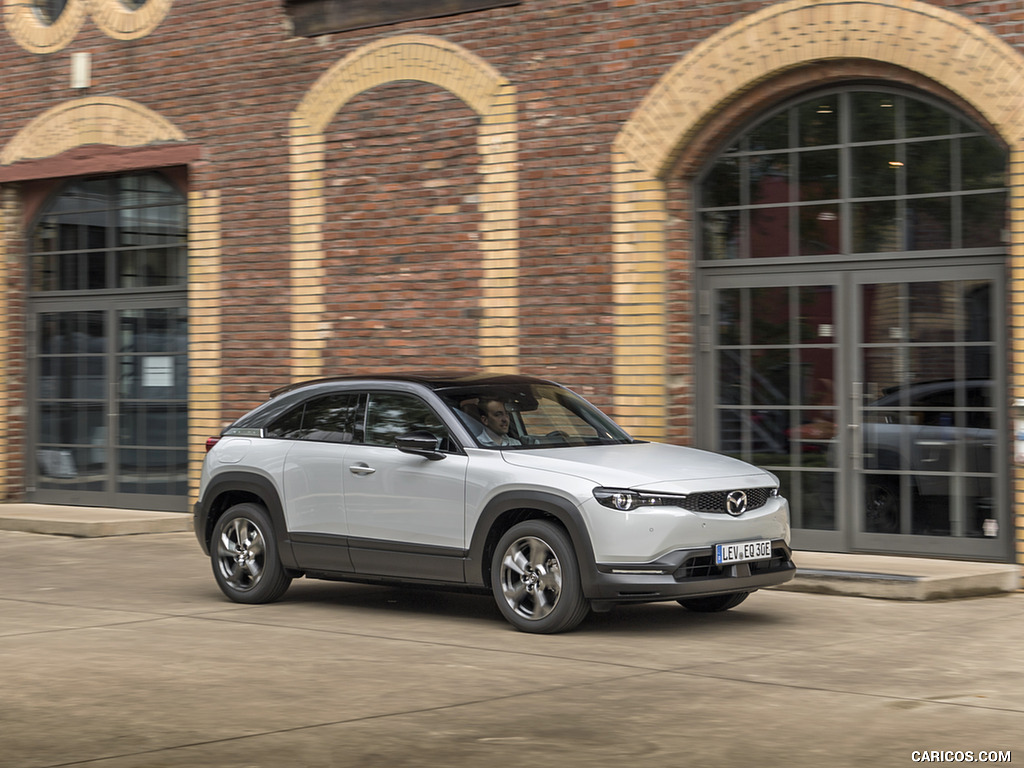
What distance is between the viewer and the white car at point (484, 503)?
329 inches

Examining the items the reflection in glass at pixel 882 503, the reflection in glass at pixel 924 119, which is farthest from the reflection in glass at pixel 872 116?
the reflection in glass at pixel 882 503

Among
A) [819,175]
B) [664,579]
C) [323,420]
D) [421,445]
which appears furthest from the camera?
[819,175]

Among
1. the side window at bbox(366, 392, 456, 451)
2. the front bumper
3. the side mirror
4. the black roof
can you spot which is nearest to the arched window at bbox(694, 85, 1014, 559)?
the black roof

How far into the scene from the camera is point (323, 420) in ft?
32.5

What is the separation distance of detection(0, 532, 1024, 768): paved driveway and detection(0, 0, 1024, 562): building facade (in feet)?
7.42

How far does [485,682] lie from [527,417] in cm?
266

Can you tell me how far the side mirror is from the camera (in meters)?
9.09

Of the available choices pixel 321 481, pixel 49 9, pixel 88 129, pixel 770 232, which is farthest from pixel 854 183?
pixel 49 9

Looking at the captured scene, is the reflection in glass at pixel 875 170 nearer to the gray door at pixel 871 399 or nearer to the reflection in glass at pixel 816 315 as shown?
the gray door at pixel 871 399

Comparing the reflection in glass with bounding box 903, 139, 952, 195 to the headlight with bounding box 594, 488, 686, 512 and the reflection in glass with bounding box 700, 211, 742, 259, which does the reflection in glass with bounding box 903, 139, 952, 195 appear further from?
the headlight with bounding box 594, 488, 686, 512

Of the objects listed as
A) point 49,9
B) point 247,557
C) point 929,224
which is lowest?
point 247,557

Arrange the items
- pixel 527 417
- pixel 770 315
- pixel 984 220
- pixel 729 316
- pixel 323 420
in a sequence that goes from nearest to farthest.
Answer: pixel 527 417, pixel 323 420, pixel 984 220, pixel 770 315, pixel 729 316

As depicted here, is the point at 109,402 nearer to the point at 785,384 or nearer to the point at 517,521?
the point at 785,384

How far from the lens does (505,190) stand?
13.3m
